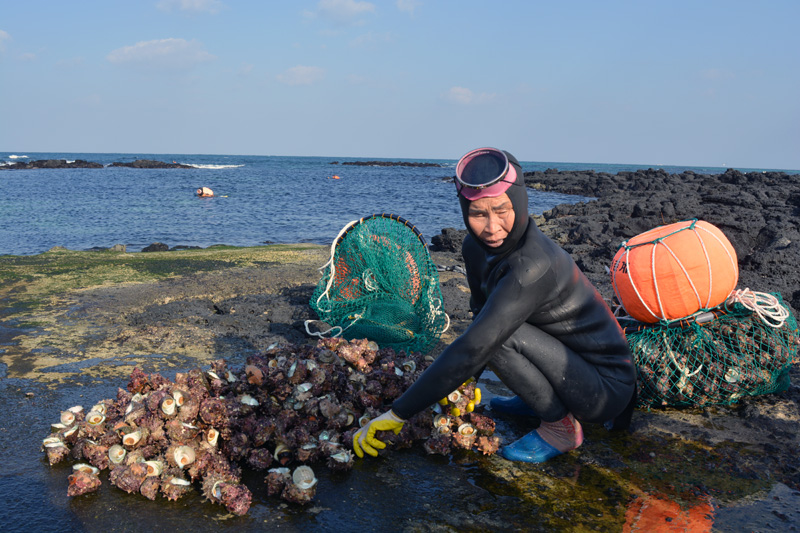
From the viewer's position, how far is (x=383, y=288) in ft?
16.8

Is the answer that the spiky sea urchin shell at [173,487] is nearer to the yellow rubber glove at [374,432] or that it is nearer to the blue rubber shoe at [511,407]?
the yellow rubber glove at [374,432]

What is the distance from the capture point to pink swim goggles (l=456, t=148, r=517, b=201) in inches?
103

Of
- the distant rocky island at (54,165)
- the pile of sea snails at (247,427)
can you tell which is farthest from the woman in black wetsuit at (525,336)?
the distant rocky island at (54,165)

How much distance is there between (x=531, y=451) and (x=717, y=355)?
1.56 metres

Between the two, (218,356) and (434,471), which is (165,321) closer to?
(218,356)

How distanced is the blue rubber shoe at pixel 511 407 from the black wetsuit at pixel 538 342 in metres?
0.60

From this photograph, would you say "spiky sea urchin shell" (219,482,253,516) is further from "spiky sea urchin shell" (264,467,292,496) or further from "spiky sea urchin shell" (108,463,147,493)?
"spiky sea urchin shell" (108,463,147,493)

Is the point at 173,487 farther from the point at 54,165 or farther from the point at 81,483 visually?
the point at 54,165

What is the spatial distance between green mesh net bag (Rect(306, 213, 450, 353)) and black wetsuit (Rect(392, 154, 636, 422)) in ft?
5.46

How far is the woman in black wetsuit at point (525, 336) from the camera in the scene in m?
2.56

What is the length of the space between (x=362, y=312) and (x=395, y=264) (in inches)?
23.3

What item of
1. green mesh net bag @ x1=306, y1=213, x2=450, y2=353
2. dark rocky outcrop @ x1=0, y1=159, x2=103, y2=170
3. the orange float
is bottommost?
the orange float

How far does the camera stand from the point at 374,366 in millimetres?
3631

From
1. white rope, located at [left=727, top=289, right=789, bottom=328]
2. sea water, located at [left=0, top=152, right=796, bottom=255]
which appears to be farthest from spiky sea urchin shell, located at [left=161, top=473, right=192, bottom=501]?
sea water, located at [left=0, top=152, right=796, bottom=255]
